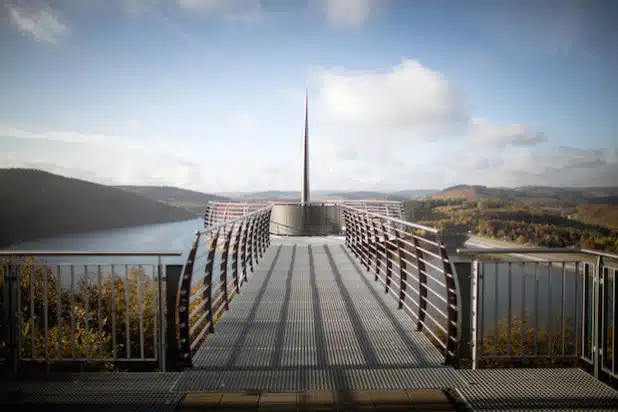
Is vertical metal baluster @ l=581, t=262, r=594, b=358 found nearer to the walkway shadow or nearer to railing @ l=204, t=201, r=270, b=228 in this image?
the walkway shadow

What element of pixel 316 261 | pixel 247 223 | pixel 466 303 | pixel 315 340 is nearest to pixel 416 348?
pixel 466 303

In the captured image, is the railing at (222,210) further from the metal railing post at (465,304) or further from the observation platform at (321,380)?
the metal railing post at (465,304)

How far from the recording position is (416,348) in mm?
3574

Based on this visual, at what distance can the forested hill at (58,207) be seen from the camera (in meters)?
54.6

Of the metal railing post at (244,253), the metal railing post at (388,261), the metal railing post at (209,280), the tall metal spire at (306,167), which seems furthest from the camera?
the tall metal spire at (306,167)

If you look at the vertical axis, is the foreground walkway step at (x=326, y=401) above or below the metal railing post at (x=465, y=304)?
below

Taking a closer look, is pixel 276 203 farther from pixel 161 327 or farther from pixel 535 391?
pixel 535 391

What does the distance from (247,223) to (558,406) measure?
5164 millimetres

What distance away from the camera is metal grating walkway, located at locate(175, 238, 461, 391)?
2.96m

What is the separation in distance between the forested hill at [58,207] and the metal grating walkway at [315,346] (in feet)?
190

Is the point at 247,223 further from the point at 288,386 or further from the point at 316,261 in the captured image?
the point at 288,386

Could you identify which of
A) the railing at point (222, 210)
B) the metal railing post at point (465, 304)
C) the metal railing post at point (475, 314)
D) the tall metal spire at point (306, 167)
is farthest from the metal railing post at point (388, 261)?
the tall metal spire at point (306, 167)

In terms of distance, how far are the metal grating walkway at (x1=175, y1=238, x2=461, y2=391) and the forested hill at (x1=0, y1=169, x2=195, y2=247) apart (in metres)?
58.0

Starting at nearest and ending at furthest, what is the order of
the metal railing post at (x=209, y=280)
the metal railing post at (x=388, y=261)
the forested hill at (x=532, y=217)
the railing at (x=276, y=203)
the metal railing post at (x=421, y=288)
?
the metal railing post at (x=209, y=280), the metal railing post at (x=421, y=288), the metal railing post at (x=388, y=261), the railing at (x=276, y=203), the forested hill at (x=532, y=217)
